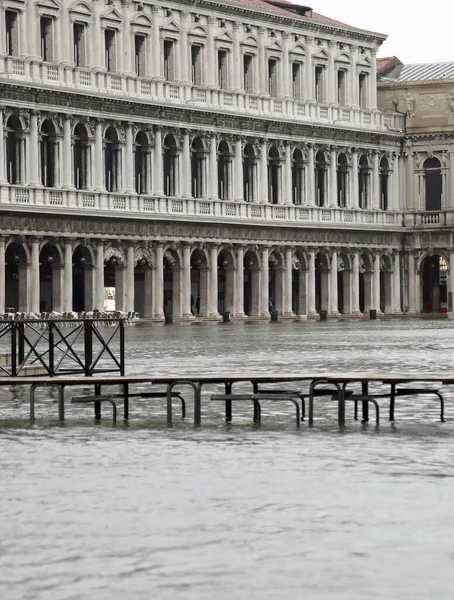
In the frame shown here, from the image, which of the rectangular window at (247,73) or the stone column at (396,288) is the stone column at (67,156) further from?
the stone column at (396,288)

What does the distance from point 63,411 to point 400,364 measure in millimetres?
13798

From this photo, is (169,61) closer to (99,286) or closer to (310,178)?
(310,178)

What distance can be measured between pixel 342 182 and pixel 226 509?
89415 mm

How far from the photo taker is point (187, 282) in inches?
3509

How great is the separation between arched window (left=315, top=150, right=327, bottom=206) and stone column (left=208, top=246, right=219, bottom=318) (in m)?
10.7

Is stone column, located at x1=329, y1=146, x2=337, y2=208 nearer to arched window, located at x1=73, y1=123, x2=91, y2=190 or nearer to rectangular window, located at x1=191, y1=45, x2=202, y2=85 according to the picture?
rectangular window, located at x1=191, y1=45, x2=202, y2=85

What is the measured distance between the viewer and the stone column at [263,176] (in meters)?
95.4

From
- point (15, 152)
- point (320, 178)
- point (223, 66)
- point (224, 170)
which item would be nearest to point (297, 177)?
point (320, 178)

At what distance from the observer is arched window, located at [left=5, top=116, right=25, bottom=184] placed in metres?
80.6

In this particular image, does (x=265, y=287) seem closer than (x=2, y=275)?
No

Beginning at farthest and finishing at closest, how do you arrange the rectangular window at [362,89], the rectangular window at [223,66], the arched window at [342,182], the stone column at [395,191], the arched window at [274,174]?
the stone column at [395,191]
the rectangular window at [362,89]
the arched window at [342,182]
the arched window at [274,174]
the rectangular window at [223,66]

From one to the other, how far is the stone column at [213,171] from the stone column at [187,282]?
3920mm

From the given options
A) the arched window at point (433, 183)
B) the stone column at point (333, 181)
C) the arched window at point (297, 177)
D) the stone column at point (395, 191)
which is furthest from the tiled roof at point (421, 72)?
Answer: the arched window at point (297, 177)

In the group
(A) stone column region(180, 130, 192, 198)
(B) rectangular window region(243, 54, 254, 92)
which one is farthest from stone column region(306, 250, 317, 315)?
(A) stone column region(180, 130, 192, 198)
